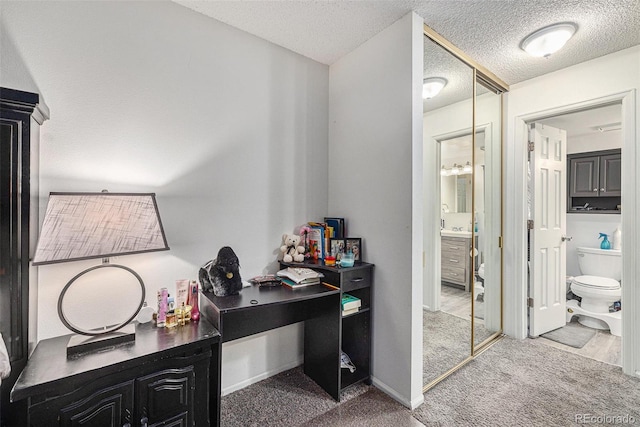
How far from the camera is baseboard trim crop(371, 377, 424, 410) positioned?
5.88ft

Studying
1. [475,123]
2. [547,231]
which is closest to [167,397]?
[475,123]

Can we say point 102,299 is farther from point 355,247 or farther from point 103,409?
point 355,247

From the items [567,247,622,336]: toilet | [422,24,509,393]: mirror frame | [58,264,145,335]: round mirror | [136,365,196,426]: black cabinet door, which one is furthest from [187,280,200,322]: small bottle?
[567,247,622,336]: toilet

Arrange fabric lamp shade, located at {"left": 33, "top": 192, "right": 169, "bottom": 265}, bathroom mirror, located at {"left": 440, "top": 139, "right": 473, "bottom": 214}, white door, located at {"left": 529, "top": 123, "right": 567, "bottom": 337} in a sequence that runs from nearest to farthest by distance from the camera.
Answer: fabric lamp shade, located at {"left": 33, "top": 192, "right": 169, "bottom": 265} → bathroom mirror, located at {"left": 440, "top": 139, "right": 473, "bottom": 214} → white door, located at {"left": 529, "top": 123, "right": 567, "bottom": 337}

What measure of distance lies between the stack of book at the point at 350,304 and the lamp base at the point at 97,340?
3.94ft

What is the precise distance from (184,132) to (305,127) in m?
0.94

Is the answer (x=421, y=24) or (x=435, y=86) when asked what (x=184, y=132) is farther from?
(x=435, y=86)

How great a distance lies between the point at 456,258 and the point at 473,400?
40.2 inches

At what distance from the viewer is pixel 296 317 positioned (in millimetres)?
2004

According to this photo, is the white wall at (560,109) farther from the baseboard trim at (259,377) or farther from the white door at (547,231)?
the baseboard trim at (259,377)

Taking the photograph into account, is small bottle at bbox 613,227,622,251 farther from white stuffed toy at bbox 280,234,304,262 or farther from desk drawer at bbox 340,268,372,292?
white stuffed toy at bbox 280,234,304,262

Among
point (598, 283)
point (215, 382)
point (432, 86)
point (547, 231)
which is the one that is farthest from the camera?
point (598, 283)

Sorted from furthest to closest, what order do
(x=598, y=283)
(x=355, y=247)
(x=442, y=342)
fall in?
(x=598, y=283) → (x=442, y=342) → (x=355, y=247)

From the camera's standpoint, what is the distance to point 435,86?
2.25 meters
